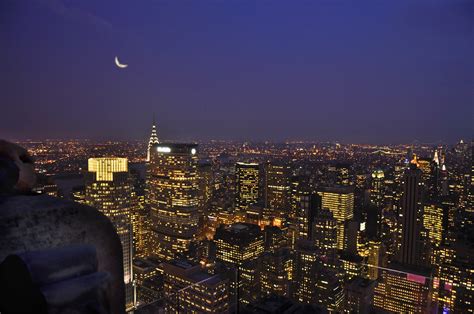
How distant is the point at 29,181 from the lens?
0.49 metres

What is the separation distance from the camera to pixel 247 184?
25.5 metres

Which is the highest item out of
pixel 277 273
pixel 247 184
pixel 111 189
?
pixel 111 189

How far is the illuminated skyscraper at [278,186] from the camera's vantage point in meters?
23.0

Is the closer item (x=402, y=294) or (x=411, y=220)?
(x=402, y=294)

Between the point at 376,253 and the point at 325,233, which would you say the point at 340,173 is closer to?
the point at 325,233

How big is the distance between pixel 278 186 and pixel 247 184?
7.92 feet

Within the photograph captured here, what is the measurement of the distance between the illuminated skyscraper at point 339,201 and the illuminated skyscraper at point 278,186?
7.38ft

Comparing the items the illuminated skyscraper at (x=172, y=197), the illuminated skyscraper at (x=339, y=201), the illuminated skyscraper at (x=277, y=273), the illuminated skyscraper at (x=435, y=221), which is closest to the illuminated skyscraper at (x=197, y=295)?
the illuminated skyscraper at (x=277, y=273)

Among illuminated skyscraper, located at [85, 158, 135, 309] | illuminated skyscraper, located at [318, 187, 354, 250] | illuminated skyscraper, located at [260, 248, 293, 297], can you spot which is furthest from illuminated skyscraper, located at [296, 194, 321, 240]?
illuminated skyscraper, located at [85, 158, 135, 309]

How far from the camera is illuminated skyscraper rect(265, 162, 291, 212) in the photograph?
2298 centimetres

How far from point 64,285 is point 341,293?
10.8 metres

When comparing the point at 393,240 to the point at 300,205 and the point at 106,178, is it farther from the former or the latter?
the point at 106,178

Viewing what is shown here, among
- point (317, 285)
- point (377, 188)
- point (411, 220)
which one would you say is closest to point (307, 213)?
point (411, 220)

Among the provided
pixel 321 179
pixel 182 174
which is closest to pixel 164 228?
pixel 182 174
